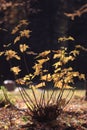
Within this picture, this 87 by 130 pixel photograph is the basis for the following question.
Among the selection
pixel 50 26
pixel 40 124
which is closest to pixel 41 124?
pixel 40 124

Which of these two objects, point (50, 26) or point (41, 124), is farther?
point (50, 26)

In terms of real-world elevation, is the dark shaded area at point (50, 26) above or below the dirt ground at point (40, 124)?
below

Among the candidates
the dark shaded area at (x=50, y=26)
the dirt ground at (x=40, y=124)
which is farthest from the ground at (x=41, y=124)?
the dark shaded area at (x=50, y=26)

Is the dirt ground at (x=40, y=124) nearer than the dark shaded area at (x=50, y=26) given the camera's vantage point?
Yes

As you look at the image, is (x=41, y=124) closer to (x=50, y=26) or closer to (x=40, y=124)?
(x=40, y=124)

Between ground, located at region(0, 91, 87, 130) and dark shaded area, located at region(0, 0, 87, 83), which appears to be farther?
dark shaded area, located at region(0, 0, 87, 83)

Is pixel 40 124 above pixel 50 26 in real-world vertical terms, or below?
above

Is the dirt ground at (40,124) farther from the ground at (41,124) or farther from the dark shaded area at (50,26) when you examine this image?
the dark shaded area at (50,26)

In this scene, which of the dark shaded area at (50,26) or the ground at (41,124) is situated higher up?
the ground at (41,124)

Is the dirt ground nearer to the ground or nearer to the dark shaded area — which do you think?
the ground

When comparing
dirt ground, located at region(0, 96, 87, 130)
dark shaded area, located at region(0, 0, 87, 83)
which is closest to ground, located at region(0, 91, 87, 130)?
dirt ground, located at region(0, 96, 87, 130)

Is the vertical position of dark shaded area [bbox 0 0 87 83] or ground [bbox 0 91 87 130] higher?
ground [bbox 0 91 87 130]

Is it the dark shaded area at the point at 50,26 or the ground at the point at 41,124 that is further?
the dark shaded area at the point at 50,26

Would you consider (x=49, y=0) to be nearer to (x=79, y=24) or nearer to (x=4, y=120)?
(x=79, y=24)
